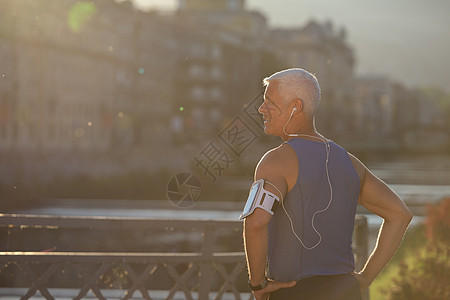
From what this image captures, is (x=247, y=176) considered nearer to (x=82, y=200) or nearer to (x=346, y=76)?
(x=82, y=200)

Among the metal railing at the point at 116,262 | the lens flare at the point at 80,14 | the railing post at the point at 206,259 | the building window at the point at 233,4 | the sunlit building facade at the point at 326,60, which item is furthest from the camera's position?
the building window at the point at 233,4

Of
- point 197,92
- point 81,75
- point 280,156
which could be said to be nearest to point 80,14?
point 81,75

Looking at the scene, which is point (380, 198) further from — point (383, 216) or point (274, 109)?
point (274, 109)

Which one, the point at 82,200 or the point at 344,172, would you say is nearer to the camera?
the point at 344,172

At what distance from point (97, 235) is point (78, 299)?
114cm

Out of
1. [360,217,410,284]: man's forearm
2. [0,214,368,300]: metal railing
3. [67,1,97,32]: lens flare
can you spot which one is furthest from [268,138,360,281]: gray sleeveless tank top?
[67,1,97,32]: lens flare

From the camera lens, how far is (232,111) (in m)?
80.1

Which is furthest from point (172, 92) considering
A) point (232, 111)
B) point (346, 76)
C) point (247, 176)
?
point (346, 76)

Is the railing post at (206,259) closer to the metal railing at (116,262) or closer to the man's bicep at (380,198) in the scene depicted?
the metal railing at (116,262)

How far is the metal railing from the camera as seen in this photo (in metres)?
4.90

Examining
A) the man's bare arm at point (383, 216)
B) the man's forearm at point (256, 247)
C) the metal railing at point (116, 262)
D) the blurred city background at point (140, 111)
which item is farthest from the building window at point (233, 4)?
the man's forearm at point (256, 247)

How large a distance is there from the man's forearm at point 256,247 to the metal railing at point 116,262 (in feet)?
7.58

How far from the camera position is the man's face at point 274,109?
291 centimetres

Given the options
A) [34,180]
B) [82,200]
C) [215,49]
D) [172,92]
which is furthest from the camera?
[215,49]
